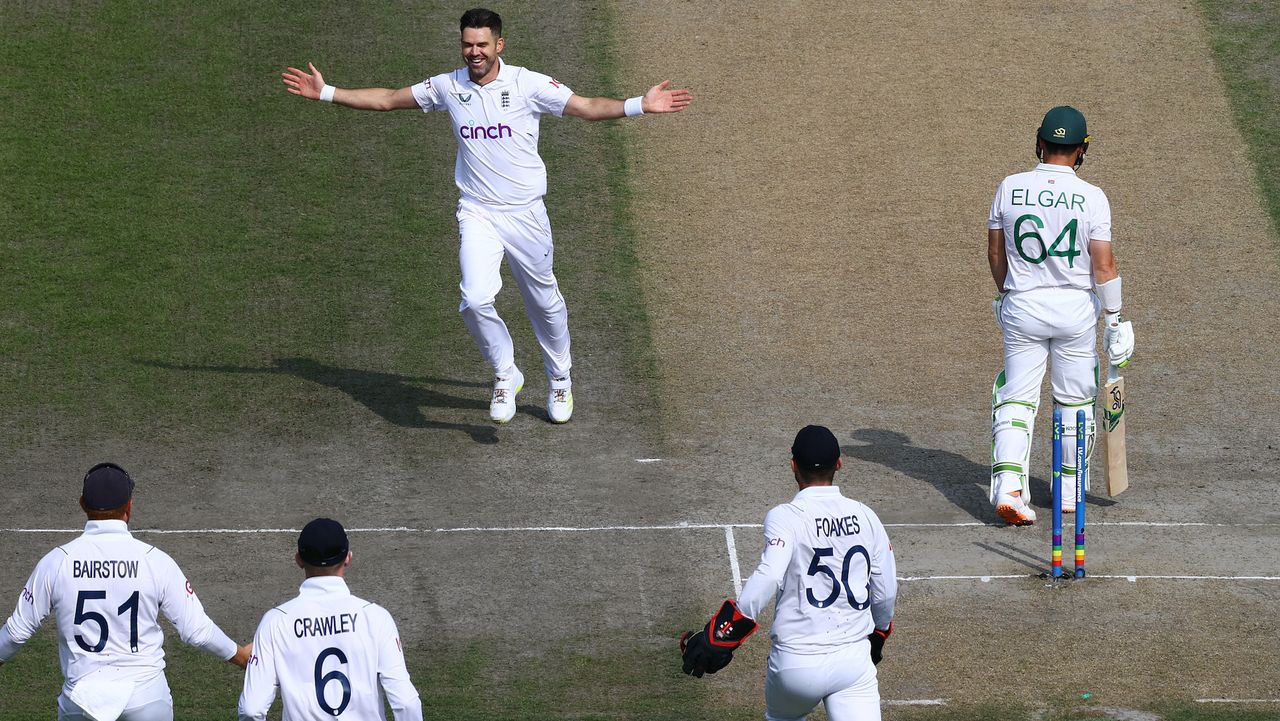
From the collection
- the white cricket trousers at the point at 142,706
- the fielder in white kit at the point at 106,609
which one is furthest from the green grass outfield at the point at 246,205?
the fielder in white kit at the point at 106,609

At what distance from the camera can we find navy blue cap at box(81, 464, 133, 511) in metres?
7.29

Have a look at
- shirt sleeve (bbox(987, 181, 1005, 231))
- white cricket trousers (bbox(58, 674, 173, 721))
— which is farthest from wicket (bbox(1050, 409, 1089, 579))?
white cricket trousers (bbox(58, 674, 173, 721))

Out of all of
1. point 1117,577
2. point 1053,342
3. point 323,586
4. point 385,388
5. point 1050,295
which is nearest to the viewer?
point 323,586

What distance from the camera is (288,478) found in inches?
481

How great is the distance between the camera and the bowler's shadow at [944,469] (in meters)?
11.8

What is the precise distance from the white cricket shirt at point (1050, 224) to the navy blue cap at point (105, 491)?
614 centimetres

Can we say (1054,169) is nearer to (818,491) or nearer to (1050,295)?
(1050,295)

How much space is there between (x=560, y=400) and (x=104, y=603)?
6167 millimetres

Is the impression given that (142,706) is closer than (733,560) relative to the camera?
Yes

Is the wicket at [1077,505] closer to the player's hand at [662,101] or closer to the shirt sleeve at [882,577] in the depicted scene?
the shirt sleeve at [882,577]

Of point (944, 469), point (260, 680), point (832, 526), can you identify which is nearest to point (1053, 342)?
A: point (944, 469)

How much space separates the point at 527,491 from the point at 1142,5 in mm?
11495

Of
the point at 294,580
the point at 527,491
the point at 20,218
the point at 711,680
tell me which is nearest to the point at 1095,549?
the point at 711,680

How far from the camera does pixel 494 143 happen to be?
12156 millimetres
